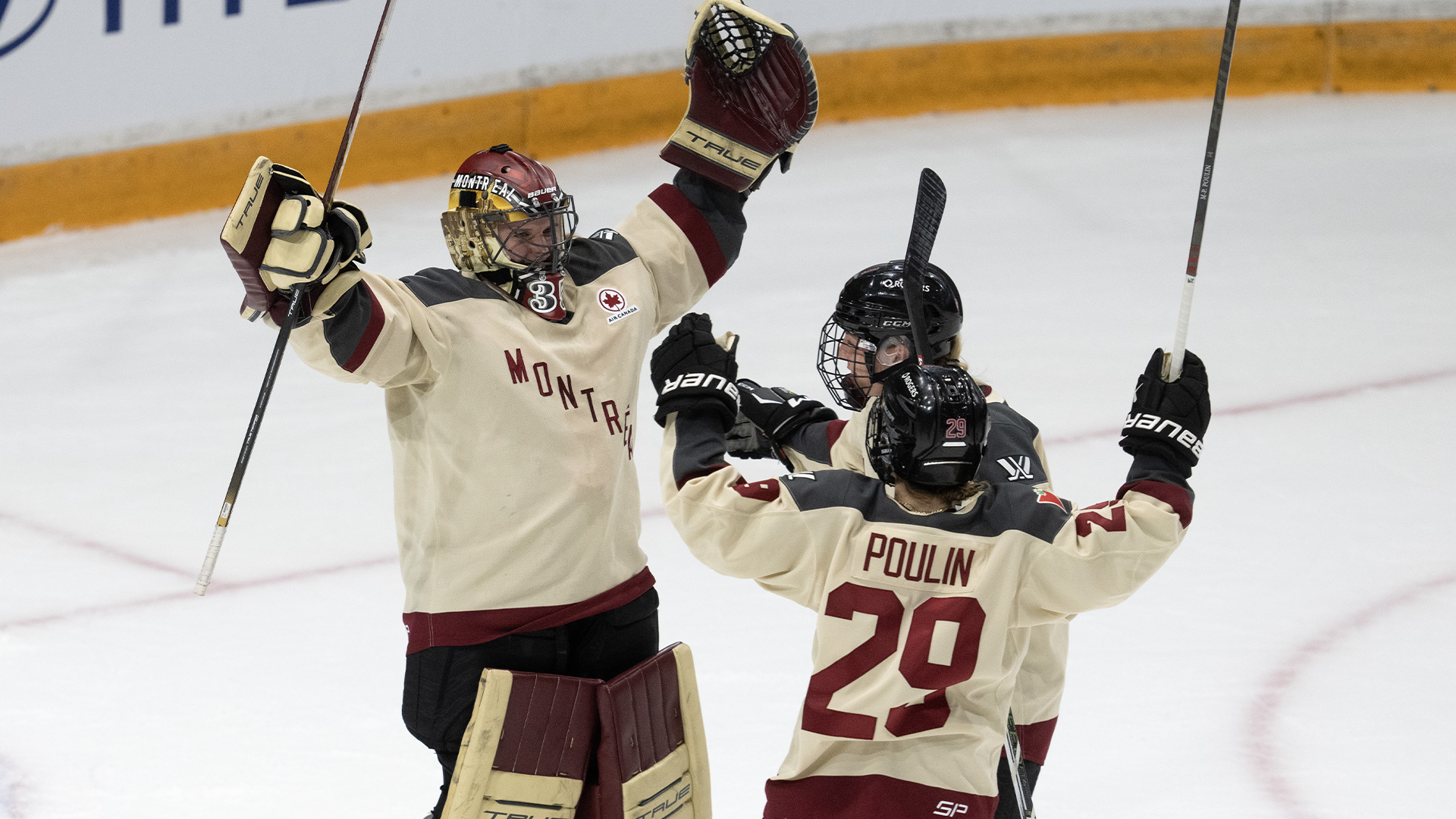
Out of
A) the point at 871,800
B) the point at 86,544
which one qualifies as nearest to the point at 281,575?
the point at 86,544

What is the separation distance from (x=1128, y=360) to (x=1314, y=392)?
565 mm

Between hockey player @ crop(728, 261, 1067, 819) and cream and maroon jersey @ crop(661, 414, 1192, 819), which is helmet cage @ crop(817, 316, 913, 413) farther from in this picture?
cream and maroon jersey @ crop(661, 414, 1192, 819)

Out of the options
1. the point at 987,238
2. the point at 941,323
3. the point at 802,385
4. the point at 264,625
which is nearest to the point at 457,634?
the point at 941,323

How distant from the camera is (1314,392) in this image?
477 cm

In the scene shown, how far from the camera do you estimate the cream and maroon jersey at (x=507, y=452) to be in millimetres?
2205

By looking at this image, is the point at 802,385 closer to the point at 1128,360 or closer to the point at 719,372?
the point at 1128,360

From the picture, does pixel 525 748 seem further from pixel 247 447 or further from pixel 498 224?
pixel 498 224

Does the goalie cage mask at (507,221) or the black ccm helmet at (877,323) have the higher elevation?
the goalie cage mask at (507,221)

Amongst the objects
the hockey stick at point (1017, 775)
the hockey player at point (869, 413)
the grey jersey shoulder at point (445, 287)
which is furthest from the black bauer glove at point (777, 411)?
the hockey stick at point (1017, 775)

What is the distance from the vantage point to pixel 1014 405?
15.3ft

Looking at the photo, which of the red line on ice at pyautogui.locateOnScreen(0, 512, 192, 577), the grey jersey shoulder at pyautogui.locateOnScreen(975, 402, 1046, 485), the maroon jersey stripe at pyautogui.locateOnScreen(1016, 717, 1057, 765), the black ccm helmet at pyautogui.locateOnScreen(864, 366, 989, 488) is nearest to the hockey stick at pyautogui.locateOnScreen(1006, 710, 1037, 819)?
the maroon jersey stripe at pyautogui.locateOnScreen(1016, 717, 1057, 765)

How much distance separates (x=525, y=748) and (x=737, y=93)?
109 centimetres

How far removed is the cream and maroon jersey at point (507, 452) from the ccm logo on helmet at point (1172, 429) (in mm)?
770

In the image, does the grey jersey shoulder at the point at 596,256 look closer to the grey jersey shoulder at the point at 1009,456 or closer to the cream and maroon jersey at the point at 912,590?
the cream and maroon jersey at the point at 912,590
